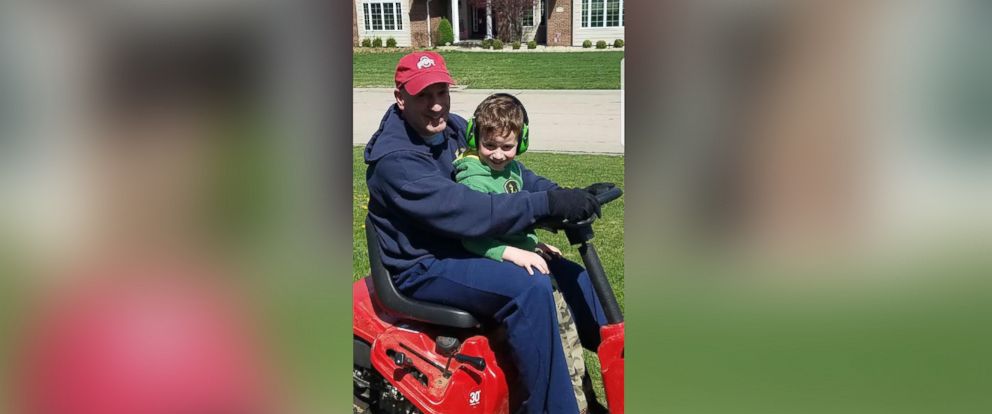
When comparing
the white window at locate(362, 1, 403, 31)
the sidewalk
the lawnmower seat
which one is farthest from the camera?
the lawnmower seat

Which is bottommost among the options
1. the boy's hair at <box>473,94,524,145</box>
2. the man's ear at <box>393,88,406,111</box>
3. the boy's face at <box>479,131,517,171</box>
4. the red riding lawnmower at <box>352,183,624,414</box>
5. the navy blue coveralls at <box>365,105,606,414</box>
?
the red riding lawnmower at <box>352,183,624,414</box>

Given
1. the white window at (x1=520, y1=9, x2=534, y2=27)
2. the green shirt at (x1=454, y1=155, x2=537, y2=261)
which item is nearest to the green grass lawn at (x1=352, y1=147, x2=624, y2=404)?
the green shirt at (x1=454, y1=155, x2=537, y2=261)

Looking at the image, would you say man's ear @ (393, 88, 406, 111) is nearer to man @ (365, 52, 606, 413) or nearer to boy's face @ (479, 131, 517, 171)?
man @ (365, 52, 606, 413)

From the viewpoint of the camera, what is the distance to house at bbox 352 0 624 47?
147 centimetres

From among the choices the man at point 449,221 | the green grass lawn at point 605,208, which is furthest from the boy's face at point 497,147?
the green grass lawn at point 605,208

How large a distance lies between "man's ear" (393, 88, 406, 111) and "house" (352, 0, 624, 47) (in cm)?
14

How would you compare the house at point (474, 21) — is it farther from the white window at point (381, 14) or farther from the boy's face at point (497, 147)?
the boy's face at point (497, 147)

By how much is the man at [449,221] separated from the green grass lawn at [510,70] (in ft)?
0.20

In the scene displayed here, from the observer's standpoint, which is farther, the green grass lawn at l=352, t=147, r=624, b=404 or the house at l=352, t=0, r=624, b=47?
the green grass lawn at l=352, t=147, r=624, b=404

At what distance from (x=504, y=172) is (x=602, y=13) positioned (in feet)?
2.28

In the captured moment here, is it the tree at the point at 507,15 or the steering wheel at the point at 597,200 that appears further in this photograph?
the steering wheel at the point at 597,200

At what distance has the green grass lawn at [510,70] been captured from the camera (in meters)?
1.67
